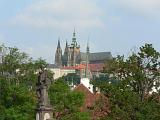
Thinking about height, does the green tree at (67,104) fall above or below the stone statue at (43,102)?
above

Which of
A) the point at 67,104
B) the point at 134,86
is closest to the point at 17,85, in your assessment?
the point at 67,104

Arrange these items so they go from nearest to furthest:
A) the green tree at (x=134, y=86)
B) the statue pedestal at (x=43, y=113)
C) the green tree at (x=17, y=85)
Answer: the statue pedestal at (x=43, y=113) → the green tree at (x=134, y=86) → the green tree at (x=17, y=85)

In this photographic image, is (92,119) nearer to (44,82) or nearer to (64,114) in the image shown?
(64,114)

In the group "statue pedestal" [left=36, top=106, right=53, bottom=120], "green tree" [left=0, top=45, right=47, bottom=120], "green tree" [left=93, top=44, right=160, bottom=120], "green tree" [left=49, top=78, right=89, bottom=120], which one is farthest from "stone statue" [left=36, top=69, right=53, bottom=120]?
"green tree" [left=49, top=78, right=89, bottom=120]

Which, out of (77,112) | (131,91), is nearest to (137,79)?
(131,91)

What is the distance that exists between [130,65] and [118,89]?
58.2 inches

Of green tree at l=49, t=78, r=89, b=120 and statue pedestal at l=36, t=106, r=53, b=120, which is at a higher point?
green tree at l=49, t=78, r=89, b=120

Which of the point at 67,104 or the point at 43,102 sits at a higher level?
the point at 67,104

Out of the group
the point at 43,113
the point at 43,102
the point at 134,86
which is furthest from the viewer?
the point at 134,86

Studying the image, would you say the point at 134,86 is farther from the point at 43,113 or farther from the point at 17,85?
the point at 17,85

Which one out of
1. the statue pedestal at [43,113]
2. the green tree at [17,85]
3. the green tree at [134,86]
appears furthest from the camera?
the green tree at [17,85]

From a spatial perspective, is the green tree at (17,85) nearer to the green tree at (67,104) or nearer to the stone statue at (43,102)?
the green tree at (67,104)

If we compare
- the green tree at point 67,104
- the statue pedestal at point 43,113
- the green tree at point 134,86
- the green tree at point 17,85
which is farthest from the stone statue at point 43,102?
the green tree at point 67,104

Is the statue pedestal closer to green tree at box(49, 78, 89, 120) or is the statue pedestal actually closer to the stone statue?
the stone statue
